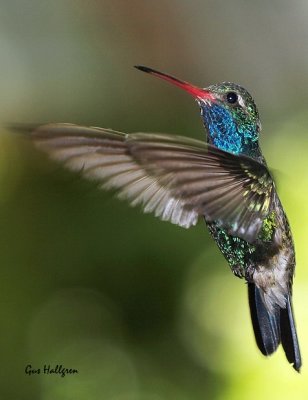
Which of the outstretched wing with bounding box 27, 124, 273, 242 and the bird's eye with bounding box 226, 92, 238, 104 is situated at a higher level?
the bird's eye with bounding box 226, 92, 238, 104

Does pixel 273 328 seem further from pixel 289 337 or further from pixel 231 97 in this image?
pixel 231 97

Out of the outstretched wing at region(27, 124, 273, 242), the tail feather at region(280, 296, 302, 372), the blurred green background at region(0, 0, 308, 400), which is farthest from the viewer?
the blurred green background at region(0, 0, 308, 400)

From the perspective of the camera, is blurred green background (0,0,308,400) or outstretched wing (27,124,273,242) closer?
outstretched wing (27,124,273,242)

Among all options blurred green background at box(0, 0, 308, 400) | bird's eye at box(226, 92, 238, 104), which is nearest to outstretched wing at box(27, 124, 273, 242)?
bird's eye at box(226, 92, 238, 104)

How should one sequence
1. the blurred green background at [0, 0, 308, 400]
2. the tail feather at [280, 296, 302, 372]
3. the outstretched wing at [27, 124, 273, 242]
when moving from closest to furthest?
the outstretched wing at [27, 124, 273, 242] < the tail feather at [280, 296, 302, 372] < the blurred green background at [0, 0, 308, 400]

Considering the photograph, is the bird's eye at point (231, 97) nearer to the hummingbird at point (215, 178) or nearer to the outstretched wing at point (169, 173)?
the hummingbird at point (215, 178)

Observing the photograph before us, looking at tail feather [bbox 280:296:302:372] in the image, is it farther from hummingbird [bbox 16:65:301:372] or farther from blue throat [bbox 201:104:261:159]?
blue throat [bbox 201:104:261:159]

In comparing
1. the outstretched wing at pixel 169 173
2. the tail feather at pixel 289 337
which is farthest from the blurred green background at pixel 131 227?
the outstretched wing at pixel 169 173
